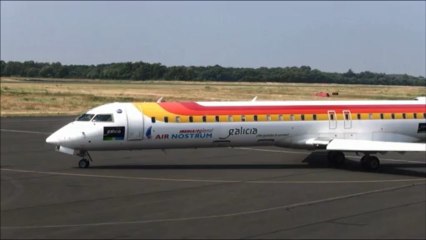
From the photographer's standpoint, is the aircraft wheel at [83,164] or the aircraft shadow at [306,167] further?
the aircraft shadow at [306,167]

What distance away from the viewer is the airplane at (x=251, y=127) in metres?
23.6

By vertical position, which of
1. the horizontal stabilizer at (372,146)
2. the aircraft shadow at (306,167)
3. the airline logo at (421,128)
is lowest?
the aircraft shadow at (306,167)

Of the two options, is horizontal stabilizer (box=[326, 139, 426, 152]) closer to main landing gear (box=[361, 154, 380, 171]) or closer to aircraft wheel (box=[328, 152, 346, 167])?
main landing gear (box=[361, 154, 380, 171])

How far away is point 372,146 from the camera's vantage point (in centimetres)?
2345

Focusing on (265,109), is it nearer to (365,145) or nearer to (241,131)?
(241,131)

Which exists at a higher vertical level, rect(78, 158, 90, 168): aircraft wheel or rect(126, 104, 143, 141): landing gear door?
rect(126, 104, 143, 141): landing gear door

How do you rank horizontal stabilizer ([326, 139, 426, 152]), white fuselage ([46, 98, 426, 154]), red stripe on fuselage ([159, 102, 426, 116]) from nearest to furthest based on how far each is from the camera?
1. horizontal stabilizer ([326, 139, 426, 152])
2. white fuselage ([46, 98, 426, 154])
3. red stripe on fuselage ([159, 102, 426, 116])

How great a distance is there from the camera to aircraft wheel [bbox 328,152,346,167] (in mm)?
25406

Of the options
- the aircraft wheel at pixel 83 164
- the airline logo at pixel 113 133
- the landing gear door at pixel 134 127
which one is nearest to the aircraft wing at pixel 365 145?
the landing gear door at pixel 134 127

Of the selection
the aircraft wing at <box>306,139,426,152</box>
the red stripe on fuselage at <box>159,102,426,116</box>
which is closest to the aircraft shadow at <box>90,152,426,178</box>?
the aircraft wing at <box>306,139,426,152</box>

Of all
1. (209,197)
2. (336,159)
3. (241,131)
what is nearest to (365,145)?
(336,159)

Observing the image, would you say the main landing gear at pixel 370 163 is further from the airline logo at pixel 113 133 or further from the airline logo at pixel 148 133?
the airline logo at pixel 113 133

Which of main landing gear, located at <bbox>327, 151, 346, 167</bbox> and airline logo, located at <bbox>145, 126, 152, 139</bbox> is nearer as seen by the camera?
airline logo, located at <bbox>145, 126, 152, 139</bbox>

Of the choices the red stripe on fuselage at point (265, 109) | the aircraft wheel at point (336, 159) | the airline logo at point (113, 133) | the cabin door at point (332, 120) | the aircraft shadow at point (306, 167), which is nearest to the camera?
the airline logo at point (113, 133)
